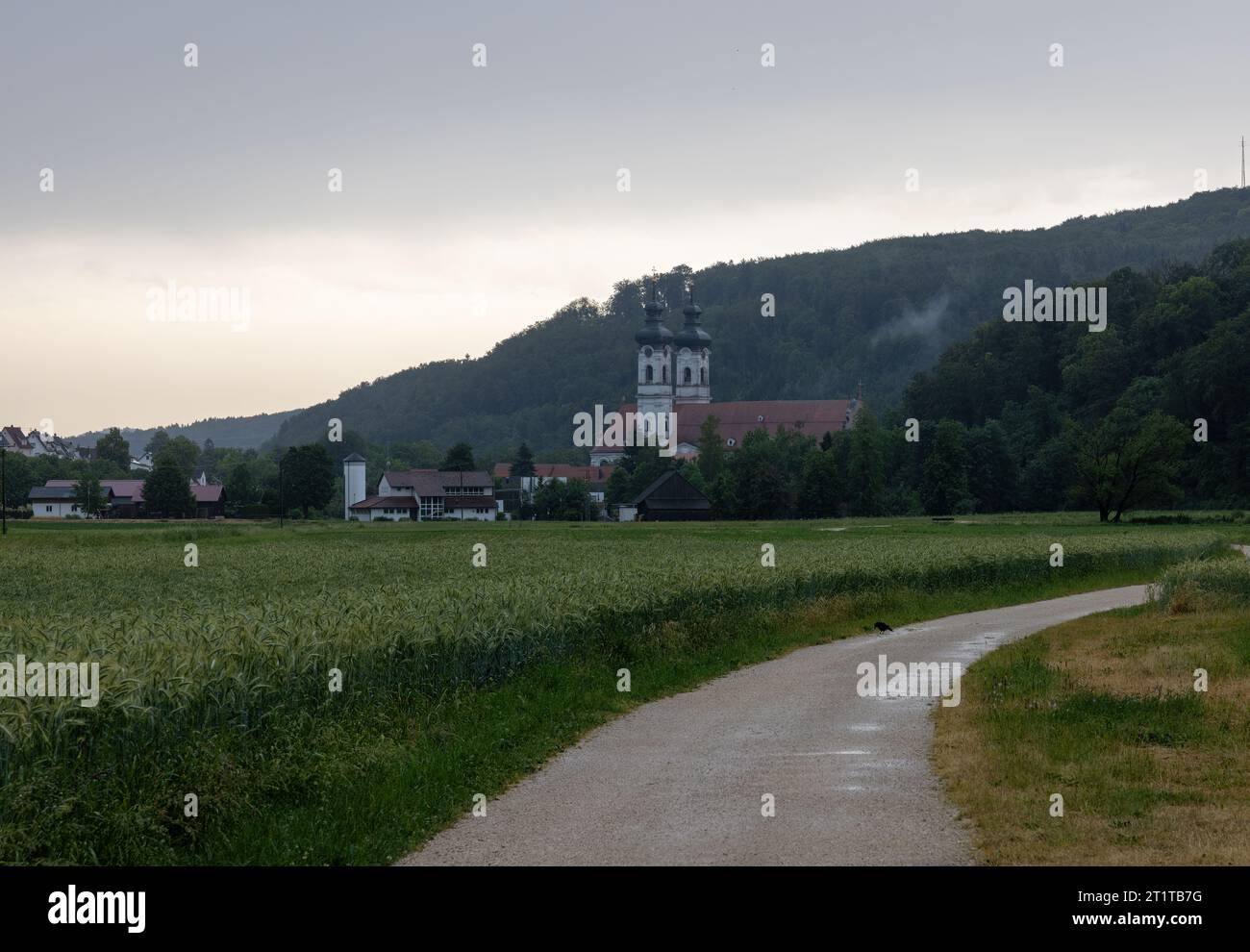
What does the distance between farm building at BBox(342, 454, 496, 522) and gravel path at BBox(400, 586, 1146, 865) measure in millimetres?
141407

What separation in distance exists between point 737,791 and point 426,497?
158586 mm

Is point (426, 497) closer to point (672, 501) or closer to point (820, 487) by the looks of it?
point (672, 501)

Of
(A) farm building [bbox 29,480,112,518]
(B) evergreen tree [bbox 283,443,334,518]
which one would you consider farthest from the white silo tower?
(B) evergreen tree [bbox 283,443,334,518]

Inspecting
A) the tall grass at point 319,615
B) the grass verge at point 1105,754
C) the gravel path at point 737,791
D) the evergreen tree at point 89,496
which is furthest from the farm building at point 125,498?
the gravel path at point 737,791

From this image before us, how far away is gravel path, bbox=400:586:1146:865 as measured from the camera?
1141cm

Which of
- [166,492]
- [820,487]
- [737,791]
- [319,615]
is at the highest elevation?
[166,492]

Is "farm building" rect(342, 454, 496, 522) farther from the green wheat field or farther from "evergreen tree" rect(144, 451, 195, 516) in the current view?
the green wheat field

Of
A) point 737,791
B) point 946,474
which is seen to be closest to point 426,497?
point 946,474

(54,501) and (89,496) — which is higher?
(89,496)

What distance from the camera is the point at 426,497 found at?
170250mm

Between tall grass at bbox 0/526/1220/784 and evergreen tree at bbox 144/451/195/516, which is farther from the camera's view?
evergreen tree at bbox 144/451/195/516

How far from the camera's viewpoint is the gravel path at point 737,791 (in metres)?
11.4
